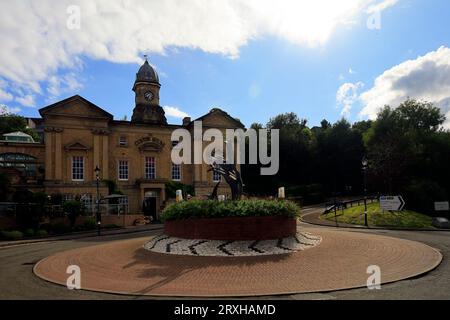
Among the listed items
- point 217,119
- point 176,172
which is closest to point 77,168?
point 176,172

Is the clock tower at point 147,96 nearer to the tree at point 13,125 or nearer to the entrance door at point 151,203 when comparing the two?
the entrance door at point 151,203

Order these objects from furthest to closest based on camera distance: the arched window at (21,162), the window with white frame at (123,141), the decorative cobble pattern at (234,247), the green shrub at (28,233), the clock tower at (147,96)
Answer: the clock tower at (147,96)
the window with white frame at (123,141)
the arched window at (21,162)
the green shrub at (28,233)
the decorative cobble pattern at (234,247)

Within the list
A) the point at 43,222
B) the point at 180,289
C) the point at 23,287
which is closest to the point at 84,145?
the point at 43,222

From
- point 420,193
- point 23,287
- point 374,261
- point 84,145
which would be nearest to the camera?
point 23,287

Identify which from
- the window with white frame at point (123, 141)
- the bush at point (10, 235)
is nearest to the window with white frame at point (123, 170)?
the window with white frame at point (123, 141)

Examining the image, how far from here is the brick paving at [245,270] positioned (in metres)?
10.4

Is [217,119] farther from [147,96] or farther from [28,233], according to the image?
[28,233]

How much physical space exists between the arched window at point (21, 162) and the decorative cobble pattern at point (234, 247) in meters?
30.4

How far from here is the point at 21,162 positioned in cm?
4153

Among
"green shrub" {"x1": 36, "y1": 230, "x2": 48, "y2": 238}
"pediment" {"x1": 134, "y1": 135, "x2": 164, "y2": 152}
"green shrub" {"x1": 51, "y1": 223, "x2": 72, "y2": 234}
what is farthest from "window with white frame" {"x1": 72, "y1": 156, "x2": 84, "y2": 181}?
"green shrub" {"x1": 36, "y1": 230, "x2": 48, "y2": 238}

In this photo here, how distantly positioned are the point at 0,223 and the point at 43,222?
335cm

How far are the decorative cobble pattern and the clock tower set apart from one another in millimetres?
35915
